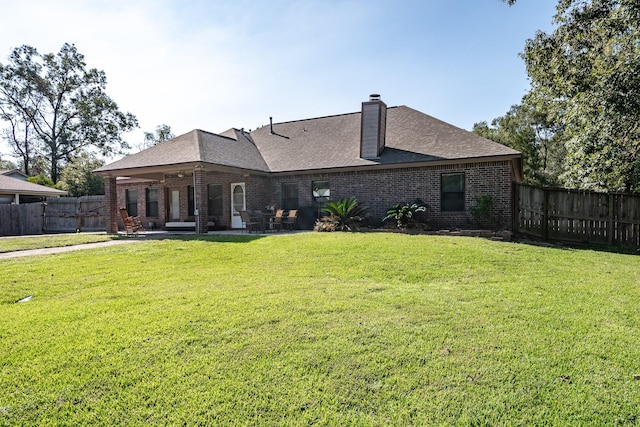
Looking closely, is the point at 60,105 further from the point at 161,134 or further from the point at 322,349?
the point at 322,349

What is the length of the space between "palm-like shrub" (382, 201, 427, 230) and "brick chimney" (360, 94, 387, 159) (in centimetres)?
276

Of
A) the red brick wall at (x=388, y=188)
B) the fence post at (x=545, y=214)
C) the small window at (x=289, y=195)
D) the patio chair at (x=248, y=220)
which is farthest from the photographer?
the small window at (x=289, y=195)

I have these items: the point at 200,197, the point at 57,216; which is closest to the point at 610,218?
the point at 200,197

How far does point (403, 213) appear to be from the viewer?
13.3 m

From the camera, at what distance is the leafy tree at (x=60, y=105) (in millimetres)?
34500

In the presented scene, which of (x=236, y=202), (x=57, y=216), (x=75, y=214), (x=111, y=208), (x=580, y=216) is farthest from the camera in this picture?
(x=57, y=216)

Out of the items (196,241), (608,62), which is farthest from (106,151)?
(608,62)

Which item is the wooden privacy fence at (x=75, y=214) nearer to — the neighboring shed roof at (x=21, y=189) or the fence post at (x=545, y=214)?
the neighboring shed roof at (x=21, y=189)

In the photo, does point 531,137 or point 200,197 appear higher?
point 531,137

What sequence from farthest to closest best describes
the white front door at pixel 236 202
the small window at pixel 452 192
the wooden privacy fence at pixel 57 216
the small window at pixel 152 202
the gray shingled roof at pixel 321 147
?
the small window at pixel 152 202, the wooden privacy fence at pixel 57 216, the white front door at pixel 236 202, the gray shingled roof at pixel 321 147, the small window at pixel 452 192

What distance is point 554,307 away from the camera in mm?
4762

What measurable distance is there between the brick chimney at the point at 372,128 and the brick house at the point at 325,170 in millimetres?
42

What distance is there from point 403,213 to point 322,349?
33.9 feet

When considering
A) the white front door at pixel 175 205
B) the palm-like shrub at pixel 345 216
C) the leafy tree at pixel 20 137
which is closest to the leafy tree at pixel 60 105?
the leafy tree at pixel 20 137
